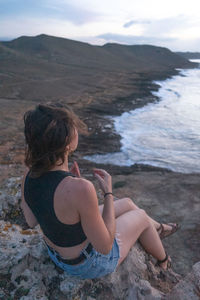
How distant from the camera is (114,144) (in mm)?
9961

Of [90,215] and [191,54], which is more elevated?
[90,215]

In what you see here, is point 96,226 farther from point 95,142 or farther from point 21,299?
point 95,142

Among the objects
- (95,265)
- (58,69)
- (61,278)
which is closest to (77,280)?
(61,278)

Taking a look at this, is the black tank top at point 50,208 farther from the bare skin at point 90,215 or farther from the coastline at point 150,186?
the coastline at point 150,186

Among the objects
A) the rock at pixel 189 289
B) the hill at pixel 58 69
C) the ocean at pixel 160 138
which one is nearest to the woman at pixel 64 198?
the rock at pixel 189 289

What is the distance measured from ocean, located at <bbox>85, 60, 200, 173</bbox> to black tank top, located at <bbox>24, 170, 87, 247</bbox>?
6542 millimetres

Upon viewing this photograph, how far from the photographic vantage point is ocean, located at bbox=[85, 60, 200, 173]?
872 cm

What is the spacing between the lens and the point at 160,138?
11.5 m

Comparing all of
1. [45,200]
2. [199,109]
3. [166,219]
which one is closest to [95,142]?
[166,219]

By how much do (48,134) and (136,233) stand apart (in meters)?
1.24

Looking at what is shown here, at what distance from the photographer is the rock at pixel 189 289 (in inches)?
74.7

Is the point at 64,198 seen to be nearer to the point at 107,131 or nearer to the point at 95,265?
the point at 95,265

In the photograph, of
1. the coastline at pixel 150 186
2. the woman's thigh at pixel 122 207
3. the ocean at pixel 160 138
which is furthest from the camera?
the ocean at pixel 160 138

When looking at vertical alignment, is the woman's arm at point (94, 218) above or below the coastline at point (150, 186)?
above
